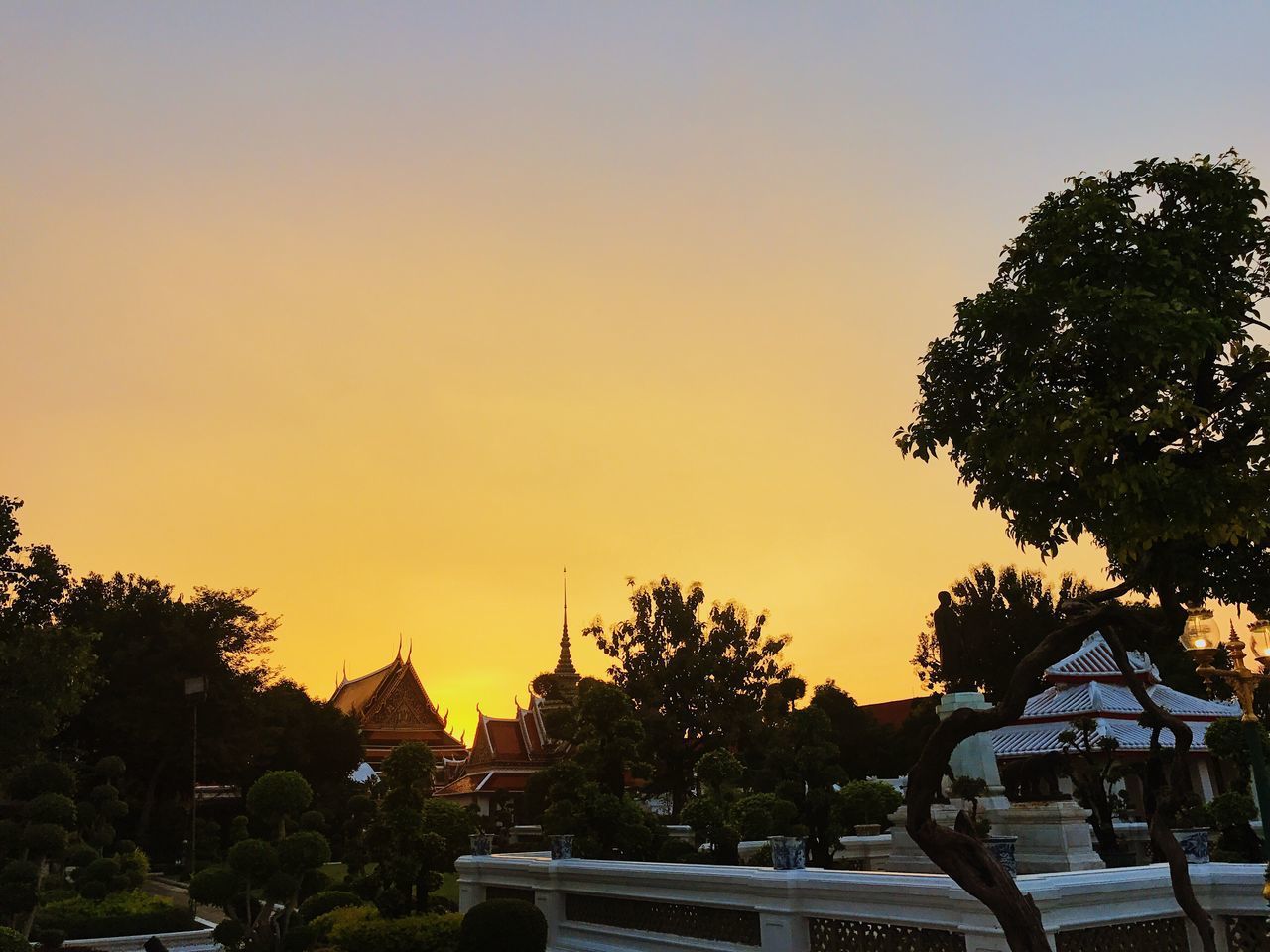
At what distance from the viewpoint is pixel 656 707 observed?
35062mm

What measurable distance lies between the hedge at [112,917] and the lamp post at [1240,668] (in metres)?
19.1

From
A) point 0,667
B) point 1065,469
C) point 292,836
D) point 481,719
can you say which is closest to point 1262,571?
point 1065,469

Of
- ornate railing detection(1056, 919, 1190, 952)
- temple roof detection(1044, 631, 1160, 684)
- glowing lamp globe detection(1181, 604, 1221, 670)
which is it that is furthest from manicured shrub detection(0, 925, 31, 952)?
temple roof detection(1044, 631, 1160, 684)

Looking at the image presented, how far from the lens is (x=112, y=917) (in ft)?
64.1

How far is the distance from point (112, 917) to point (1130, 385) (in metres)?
20.6

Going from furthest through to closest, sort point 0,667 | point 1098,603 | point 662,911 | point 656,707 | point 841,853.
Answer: point 656,707
point 0,667
point 841,853
point 662,911
point 1098,603

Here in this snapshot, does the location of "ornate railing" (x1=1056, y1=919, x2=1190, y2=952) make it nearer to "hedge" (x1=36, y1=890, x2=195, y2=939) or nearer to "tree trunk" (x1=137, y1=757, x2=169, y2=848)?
"hedge" (x1=36, y1=890, x2=195, y2=939)

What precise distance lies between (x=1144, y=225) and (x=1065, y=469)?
2.00m

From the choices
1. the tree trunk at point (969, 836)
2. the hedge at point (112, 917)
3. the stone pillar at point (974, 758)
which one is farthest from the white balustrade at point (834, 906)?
the hedge at point (112, 917)

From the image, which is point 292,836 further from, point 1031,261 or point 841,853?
point 1031,261

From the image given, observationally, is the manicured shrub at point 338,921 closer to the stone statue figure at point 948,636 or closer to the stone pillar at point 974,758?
the stone pillar at point 974,758

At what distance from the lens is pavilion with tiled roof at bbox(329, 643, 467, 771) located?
192 ft

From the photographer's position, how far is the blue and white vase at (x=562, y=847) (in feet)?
46.3

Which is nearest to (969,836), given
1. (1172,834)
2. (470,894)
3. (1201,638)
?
(1172,834)
